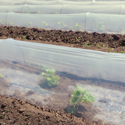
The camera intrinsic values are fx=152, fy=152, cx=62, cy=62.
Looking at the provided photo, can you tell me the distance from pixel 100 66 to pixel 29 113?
1.34 meters

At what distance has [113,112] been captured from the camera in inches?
90.4

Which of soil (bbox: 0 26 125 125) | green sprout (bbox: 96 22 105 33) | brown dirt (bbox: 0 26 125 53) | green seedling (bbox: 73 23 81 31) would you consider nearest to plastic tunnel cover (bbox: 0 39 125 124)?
soil (bbox: 0 26 125 125)

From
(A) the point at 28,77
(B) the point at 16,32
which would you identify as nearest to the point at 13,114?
(A) the point at 28,77

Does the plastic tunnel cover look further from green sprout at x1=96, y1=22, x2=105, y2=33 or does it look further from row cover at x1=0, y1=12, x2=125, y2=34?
green sprout at x1=96, y1=22, x2=105, y2=33

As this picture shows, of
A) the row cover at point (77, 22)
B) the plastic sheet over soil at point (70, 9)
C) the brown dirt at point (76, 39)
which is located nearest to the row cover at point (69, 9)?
the plastic sheet over soil at point (70, 9)

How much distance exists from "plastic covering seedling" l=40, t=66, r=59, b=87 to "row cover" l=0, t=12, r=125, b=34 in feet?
14.6

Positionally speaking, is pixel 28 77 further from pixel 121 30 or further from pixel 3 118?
pixel 121 30

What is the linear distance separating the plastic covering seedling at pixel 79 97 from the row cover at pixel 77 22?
4.71 m

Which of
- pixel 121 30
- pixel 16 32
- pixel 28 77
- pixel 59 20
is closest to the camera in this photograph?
pixel 28 77

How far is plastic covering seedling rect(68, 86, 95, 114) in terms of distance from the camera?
7.53 feet

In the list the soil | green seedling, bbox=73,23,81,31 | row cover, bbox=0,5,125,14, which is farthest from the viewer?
row cover, bbox=0,5,125,14

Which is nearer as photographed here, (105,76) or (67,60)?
(105,76)

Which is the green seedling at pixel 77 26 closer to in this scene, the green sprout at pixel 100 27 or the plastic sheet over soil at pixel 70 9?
the green sprout at pixel 100 27

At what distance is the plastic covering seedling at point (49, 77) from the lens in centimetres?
260
